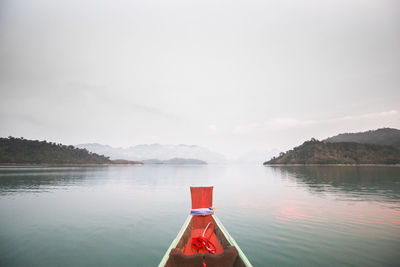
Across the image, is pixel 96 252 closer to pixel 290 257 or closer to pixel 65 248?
pixel 65 248

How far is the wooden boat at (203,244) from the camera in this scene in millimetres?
5172

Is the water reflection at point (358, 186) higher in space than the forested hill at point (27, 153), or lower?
lower

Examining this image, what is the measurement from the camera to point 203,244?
8.07m

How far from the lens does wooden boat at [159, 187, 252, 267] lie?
5172 mm

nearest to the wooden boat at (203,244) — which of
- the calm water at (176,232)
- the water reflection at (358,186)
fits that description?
the calm water at (176,232)

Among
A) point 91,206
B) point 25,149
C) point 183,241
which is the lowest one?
point 91,206

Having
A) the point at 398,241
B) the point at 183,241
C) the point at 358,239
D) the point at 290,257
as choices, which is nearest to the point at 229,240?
the point at 183,241

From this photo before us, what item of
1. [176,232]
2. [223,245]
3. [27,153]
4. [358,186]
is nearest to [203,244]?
[223,245]

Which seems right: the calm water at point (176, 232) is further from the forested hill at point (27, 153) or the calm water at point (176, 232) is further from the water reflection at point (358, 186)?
the forested hill at point (27, 153)

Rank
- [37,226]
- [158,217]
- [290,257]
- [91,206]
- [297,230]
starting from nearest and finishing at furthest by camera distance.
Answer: [290,257]
[297,230]
[37,226]
[158,217]
[91,206]

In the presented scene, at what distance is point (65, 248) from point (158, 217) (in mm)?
8518

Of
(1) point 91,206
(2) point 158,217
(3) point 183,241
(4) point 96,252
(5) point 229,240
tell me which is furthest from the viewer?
(1) point 91,206

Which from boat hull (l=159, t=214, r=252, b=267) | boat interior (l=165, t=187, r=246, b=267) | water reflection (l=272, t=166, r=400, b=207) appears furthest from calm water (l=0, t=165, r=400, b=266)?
water reflection (l=272, t=166, r=400, b=207)

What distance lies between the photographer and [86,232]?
14602mm
